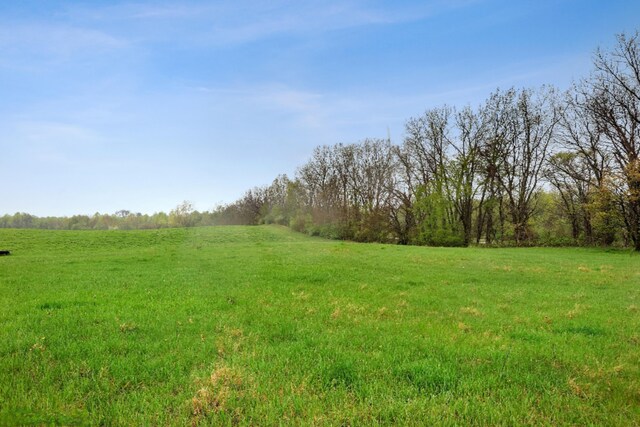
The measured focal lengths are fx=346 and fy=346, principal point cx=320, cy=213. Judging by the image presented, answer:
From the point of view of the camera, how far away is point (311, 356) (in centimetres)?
592

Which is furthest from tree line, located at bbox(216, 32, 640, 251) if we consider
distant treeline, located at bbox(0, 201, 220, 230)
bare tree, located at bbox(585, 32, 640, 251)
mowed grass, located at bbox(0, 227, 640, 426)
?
distant treeline, located at bbox(0, 201, 220, 230)

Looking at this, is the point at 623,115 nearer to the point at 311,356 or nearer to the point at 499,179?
the point at 499,179

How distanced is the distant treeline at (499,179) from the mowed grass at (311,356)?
34111 mm

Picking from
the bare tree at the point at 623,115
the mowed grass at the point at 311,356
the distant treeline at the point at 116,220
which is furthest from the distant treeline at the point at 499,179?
the distant treeline at the point at 116,220

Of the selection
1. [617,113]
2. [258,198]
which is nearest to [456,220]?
[617,113]

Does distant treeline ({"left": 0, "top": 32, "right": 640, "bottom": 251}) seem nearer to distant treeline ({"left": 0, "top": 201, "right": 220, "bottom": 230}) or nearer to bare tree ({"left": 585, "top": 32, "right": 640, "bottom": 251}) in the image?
bare tree ({"left": 585, "top": 32, "right": 640, "bottom": 251})

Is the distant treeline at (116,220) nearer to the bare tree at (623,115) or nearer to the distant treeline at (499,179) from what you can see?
the distant treeline at (499,179)

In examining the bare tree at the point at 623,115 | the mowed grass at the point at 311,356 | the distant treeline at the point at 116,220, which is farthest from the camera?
the distant treeline at the point at 116,220

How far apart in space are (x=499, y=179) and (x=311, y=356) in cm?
4953

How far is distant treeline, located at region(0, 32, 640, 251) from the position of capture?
37125 millimetres

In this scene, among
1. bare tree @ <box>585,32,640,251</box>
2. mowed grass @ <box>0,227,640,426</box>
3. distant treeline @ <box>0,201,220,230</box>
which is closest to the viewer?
mowed grass @ <box>0,227,640,426</box>

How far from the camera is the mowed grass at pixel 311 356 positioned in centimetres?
429

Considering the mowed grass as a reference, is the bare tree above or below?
above

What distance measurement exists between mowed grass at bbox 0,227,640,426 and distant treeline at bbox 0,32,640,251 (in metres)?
34.1
